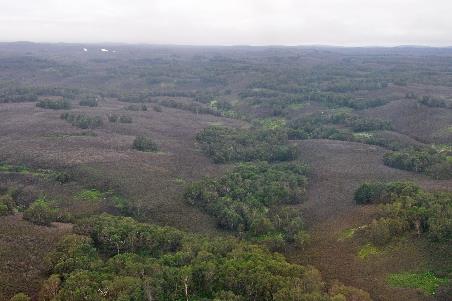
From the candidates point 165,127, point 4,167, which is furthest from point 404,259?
point 165,127

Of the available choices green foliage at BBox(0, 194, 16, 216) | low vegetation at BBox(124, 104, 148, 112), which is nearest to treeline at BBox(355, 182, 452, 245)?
green foliage at BBox(0, 194, 16, 216)

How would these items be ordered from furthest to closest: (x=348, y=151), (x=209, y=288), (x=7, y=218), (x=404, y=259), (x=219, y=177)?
(x=348, y=151)
(x=219, y=177)
(x=7, y=218)
(x=404, y=259)
(x=209, y=288)

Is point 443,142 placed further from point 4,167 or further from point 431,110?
point 4,167

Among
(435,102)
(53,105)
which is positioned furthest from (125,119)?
(435,102)

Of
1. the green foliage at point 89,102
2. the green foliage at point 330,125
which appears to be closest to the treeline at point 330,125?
the green foliage at point 330,125

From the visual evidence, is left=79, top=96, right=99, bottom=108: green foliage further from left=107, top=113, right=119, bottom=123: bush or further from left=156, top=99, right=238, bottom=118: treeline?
left=156, top=99, right=238, bottom=118: treeline

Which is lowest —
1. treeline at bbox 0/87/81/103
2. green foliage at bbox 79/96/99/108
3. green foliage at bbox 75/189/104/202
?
green foliage at bbox 75/189/104/202

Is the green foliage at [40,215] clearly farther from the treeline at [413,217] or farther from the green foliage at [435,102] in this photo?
the green foliage at [435,102]
